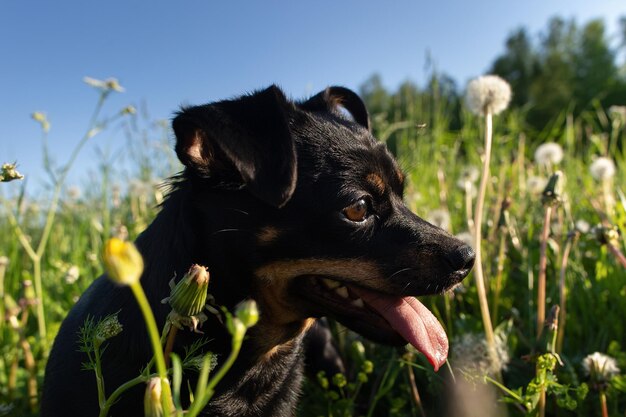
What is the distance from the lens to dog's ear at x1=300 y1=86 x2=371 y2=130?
2635mm

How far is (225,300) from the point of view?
1926mm

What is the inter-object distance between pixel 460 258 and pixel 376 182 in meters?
0.42

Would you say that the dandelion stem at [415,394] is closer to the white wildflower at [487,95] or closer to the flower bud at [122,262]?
the white wildflower at [487,95]

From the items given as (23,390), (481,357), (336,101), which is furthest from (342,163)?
(23,390)

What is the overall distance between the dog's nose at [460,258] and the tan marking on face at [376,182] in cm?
35

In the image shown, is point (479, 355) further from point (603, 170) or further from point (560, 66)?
point (560, 66)

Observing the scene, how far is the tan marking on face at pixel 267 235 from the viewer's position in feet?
6.19

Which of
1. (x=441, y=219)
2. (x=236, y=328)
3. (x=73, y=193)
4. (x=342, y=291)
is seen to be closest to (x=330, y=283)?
(x=342, y=291)

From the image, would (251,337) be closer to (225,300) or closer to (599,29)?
(225,300)

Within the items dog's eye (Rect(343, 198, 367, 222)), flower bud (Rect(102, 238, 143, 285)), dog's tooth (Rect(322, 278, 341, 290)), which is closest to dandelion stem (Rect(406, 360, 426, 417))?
dog's tooth (Rect(322, 278, 341, 290))

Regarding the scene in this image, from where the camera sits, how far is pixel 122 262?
2.26 feet

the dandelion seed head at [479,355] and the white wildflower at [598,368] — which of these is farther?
the dandelion seed head at [479,355]

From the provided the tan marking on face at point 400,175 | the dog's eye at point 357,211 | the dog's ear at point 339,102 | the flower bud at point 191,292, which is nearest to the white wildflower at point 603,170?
the dog's ear at point 339,102

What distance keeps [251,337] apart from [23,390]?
170 centimetres
